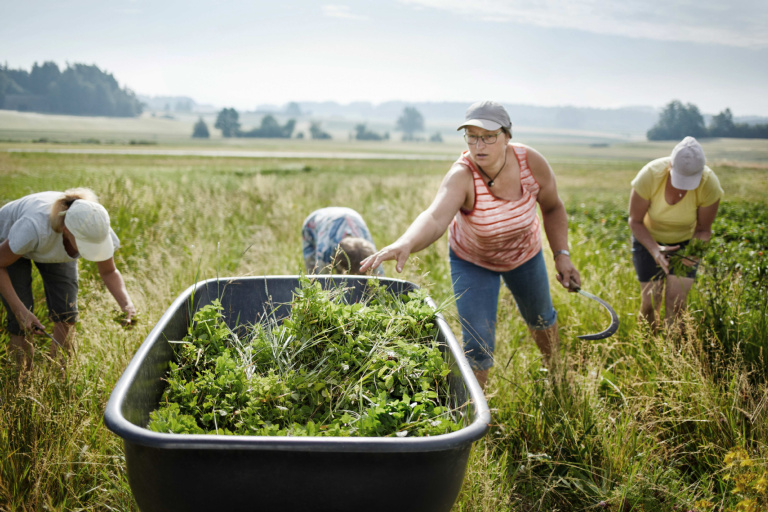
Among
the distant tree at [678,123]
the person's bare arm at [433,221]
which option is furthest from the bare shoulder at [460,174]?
the distant tree at [678,123]

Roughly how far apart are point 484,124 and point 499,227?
0.57m

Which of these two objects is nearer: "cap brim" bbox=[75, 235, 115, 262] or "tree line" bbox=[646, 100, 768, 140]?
"cap brim" bbox=[75, 235, 115, 262]

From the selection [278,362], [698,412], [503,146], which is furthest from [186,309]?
[698,412]

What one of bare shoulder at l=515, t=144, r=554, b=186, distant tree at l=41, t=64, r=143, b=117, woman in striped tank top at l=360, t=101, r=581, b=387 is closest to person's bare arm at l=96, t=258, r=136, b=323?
woman in striped tank top at l=360, t=101, r=581, b=387

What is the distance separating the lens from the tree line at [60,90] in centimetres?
1099

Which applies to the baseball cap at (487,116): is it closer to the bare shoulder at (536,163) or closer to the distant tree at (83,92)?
the bare shoulder at (536,163)

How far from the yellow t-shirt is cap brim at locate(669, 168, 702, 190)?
131 millimetres

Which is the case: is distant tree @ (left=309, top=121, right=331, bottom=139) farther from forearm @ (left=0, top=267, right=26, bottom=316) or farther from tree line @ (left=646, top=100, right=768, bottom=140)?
forearm @ (left=0, top=267, right=26, bottom=316)

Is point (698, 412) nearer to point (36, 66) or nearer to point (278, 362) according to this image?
point (278, 362)

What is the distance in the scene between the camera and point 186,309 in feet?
6.67

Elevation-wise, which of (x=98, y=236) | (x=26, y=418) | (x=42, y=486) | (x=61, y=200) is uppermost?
(x=61, y=200)

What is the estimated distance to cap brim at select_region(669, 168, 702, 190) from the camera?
3590 millimetres

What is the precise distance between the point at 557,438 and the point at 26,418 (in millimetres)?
2603

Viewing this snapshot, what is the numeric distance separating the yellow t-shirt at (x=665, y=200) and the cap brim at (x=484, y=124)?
1.90m
